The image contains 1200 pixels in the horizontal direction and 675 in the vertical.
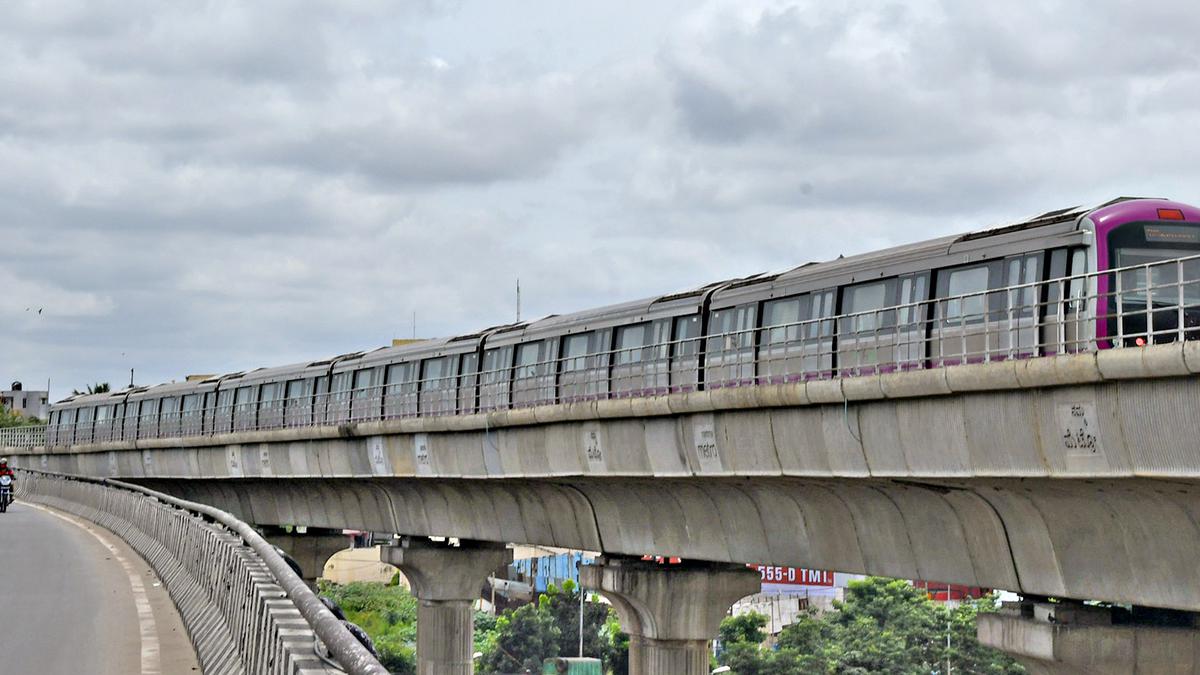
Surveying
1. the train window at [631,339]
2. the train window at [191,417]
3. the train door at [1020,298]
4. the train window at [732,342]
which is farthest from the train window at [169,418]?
the train door at [1020,298]

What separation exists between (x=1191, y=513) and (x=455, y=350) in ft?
97.9

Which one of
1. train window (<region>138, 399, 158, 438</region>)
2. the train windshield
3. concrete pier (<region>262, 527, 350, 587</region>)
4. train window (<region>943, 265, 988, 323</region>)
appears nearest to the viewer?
the train windshield

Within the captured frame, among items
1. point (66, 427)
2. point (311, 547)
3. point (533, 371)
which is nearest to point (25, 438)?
point (66, 427)

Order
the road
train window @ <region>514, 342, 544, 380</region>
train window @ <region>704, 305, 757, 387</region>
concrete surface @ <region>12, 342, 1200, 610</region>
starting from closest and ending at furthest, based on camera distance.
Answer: the road
concrete surface @ <region>12, 342, 1200, 610</region>
train window @ <region>704, 305, 757, 387</region>
train window @ <region>514, 342, 544, 380</region>

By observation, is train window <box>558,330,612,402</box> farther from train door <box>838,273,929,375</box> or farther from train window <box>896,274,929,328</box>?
train window <box>896,274,929,328</box>

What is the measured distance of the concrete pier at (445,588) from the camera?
43.4m

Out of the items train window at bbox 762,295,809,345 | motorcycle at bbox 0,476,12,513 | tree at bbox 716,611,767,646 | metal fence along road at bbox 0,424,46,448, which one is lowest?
tree at bbox 716,611,767,646

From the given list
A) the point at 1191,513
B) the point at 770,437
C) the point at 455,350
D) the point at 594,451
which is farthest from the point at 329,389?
the point at 1191,513

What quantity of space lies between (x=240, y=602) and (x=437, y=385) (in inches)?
1216

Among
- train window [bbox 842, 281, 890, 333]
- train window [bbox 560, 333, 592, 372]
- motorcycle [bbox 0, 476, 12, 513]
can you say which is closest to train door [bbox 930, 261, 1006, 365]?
train window [bbox 842, 281, 890, 333]

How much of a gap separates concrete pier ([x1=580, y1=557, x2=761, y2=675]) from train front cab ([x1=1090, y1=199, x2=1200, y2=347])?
1161cm

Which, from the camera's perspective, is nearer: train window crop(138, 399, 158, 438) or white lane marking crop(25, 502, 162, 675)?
white lane marking crop(25, 502, 162, 675)

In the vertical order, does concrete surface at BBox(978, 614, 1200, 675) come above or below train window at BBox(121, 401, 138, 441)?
below

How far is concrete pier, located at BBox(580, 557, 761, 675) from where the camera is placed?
1236 inches
